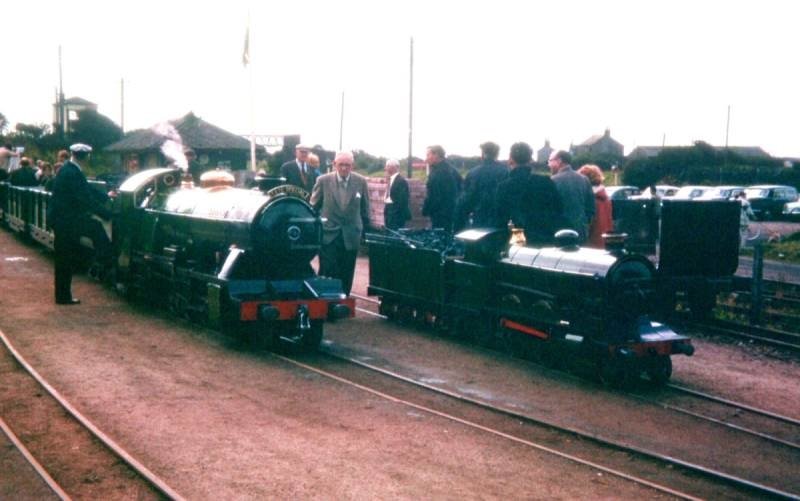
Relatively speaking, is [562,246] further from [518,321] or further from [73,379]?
[73,379]

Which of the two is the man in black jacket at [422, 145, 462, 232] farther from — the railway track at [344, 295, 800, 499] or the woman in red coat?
the railway track at [344, 295, 800, 499]

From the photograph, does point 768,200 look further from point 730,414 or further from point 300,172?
point 730,414

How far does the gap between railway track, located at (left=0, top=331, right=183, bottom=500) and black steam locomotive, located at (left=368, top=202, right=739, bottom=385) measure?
407 centimetres

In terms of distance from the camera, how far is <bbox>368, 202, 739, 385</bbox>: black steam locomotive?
27.1ft

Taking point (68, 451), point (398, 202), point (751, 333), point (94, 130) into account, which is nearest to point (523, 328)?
point (751, 333)

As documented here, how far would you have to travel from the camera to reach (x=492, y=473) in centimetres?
598

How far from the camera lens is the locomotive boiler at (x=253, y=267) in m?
9.35

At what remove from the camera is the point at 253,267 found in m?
9.75

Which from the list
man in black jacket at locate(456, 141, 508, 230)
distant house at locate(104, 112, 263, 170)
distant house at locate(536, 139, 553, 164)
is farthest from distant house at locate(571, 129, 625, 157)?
man in black jacket at locate(456, 141, 508, 230)

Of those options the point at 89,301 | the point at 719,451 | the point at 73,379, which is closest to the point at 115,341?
the point at 73,379

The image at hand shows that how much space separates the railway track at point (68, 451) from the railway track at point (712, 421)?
284cm

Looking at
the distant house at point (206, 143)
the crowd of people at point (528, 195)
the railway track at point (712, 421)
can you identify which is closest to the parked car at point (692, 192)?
the distant house at point (206, 143)

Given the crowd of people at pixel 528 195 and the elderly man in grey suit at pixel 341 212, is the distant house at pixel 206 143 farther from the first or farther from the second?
the crowd of people at pixel 528 195

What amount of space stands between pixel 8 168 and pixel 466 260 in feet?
66.5
